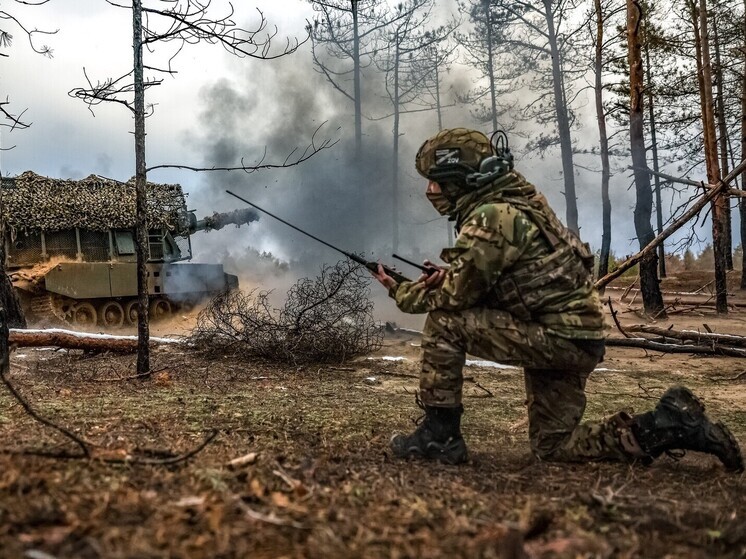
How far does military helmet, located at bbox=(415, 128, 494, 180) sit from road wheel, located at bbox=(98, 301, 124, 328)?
14.3m

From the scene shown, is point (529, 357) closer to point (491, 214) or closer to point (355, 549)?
point (491, 214)

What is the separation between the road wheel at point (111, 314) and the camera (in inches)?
637

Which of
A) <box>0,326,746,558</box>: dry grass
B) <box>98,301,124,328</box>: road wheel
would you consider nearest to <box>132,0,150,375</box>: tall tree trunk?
<box>0,326,746,558</box>: dry grass

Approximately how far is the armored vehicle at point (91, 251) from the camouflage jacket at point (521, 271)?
44.8ft

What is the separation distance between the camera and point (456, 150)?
360 centimetres

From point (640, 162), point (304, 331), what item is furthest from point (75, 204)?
point (640, 162)

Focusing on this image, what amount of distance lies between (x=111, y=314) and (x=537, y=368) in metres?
14.9

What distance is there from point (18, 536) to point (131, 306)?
16.0 m

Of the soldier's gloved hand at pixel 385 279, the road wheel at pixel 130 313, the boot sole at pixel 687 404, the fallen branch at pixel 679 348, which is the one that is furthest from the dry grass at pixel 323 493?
the road wheel at pixel 130 313

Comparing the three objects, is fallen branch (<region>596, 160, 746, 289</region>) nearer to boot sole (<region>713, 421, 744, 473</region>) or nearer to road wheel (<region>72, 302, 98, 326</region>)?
boot sole (<region>713, 421, 744, 473</region>)

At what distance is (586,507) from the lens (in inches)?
93.8

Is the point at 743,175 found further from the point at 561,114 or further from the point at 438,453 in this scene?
the point at 438,453

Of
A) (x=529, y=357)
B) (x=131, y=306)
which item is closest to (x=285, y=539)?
(x=529, y=357)

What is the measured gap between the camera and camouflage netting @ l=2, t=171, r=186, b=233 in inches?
602
